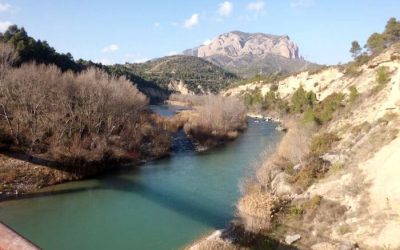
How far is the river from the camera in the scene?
19.5m

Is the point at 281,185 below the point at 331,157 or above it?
→ below

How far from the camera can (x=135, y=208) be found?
79.6 feet

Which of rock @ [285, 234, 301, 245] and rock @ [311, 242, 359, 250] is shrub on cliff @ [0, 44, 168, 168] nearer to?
rock @ [285, 234, 301, 245]

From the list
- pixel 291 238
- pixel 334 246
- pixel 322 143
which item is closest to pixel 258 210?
pixel 291 238

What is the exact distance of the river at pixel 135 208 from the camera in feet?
64.0

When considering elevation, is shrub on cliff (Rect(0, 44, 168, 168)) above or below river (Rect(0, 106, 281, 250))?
above

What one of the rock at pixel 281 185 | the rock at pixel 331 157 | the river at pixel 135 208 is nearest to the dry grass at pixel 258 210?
the rock at pixel 281 185

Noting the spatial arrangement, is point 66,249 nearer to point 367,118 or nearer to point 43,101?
point 43,101

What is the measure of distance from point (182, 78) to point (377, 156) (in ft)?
447

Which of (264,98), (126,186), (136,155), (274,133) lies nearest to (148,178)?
(126,186)

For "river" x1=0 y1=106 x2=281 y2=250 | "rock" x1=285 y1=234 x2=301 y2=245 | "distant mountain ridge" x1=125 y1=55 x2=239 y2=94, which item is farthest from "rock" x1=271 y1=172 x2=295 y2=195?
"distant mountain ridge" x1=125 y1=55 x2=239 y2=94

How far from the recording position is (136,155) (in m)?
36.7

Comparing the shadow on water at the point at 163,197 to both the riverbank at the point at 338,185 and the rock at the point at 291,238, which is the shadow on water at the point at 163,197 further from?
the rock at the point at 291,238

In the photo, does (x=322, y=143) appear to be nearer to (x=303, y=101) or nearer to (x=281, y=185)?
(x=281, y=185)
